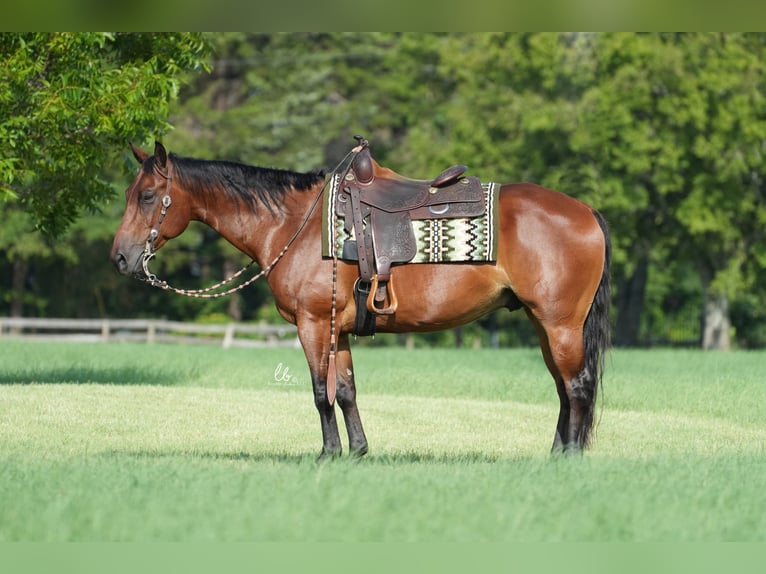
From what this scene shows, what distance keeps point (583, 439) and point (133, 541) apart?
400cm

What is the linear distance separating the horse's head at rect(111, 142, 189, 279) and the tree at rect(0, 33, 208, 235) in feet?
14.6

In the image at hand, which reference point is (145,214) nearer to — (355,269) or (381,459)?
(355,269)

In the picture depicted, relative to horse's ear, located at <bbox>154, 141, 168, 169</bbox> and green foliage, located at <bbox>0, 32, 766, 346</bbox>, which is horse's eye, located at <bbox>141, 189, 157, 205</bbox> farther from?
green foliage, located at <bbox>0, 32, 766, 346</bbox>

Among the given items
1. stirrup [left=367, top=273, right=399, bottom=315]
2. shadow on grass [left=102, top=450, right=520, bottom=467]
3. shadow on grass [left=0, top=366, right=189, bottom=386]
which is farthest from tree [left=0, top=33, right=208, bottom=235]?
stirrup [left=367, top=273, right=399, bottom=315]

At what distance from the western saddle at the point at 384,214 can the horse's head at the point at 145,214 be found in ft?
4.41

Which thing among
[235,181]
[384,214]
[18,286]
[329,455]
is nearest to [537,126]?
[18,286]

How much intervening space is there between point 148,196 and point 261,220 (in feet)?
2.92

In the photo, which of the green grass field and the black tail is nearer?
the green grass field

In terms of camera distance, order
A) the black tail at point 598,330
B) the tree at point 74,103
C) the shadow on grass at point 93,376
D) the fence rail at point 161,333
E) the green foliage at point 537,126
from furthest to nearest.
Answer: the green foliage at point 537,126
the fence rail at point 161,333
the shadow on grass at point 93,376
the tree at point 74,103
the black tail at point 598,330

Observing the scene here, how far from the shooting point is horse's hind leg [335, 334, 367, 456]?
8.70 m

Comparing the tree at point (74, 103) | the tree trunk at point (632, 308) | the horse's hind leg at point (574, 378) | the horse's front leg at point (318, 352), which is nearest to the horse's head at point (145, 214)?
the horse's front leg at point (318, 352)

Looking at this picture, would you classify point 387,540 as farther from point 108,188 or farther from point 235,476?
point 108,188

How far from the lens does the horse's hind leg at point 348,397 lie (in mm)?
8703

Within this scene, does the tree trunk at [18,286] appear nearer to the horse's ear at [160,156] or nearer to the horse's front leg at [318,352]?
the horse's ear at [160,156]
